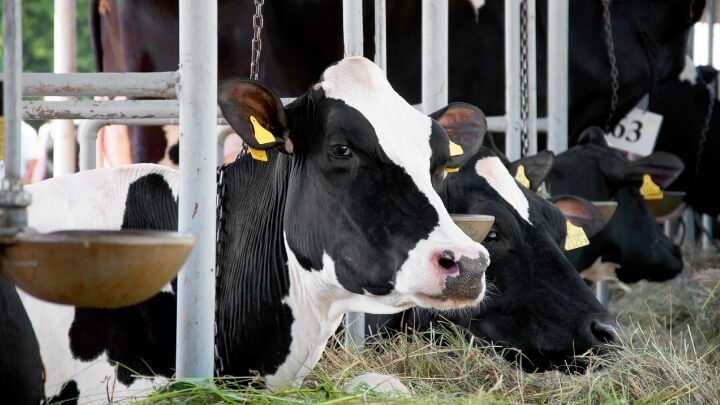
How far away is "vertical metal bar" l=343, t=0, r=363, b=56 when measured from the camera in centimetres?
337

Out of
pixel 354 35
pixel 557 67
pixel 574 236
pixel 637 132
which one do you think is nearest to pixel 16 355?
pixel 354 35

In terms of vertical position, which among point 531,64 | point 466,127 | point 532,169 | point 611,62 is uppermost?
point 611,62

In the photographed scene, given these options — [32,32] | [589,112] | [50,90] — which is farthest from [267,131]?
[32,32]

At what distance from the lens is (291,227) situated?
9.21 ft

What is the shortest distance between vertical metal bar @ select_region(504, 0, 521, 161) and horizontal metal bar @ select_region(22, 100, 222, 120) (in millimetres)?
1913

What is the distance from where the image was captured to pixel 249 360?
9.25ft

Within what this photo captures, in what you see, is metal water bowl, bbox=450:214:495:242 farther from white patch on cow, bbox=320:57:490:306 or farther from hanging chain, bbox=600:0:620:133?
hanging chain, bbox=600:0:620:133

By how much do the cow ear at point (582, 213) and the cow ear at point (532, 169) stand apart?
15 cm

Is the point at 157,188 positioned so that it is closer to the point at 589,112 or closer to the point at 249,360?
the point at 249,360

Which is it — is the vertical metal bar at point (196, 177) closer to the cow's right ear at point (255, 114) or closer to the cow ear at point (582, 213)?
the cow's right ear at point (255, 114)

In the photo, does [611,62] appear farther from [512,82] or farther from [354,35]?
[354,35]

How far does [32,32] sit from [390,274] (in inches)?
673

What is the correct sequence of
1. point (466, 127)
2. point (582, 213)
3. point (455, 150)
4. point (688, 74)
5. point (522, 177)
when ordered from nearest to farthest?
point (455, 150) < point (466, 127) < point (522, 177) < point (582, 213) < point (688, 74)

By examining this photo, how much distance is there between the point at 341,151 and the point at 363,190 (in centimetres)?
13
